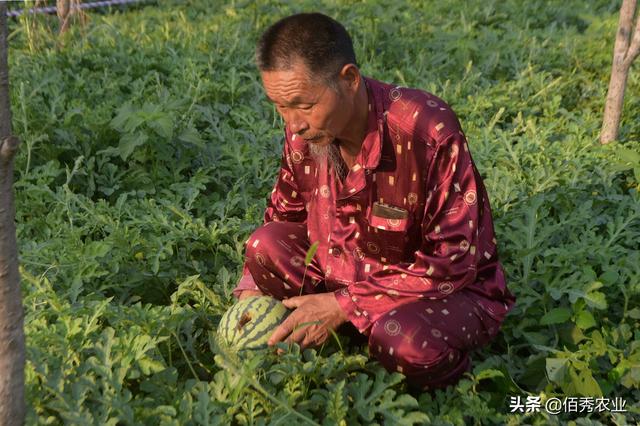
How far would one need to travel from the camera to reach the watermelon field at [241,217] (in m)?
3.31

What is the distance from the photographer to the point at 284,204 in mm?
4047

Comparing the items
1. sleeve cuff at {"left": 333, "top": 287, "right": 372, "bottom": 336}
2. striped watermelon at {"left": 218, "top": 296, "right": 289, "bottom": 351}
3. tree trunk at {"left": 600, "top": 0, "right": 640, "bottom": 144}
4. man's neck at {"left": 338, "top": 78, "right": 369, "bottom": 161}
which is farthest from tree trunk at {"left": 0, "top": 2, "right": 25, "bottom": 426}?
tree trunk at {"left": 600, "top": 0, "right": 640, "bottom": 144}

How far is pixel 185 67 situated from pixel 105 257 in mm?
2919

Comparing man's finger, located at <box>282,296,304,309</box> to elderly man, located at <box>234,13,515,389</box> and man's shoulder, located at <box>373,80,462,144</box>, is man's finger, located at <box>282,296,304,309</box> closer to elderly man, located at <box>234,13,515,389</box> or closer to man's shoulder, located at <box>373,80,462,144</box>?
elderly man, located at <box>234,13,515,389</box>

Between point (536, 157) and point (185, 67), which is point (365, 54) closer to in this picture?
point (185, 67)

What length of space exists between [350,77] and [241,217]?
2041 mm

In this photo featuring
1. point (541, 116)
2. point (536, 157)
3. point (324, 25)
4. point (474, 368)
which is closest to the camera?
point (324, 25)

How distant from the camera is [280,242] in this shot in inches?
154

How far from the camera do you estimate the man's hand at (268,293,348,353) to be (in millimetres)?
3438

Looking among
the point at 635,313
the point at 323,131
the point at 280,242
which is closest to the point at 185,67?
the point at 280,242

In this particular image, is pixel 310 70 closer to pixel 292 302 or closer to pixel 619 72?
pixel 292 302

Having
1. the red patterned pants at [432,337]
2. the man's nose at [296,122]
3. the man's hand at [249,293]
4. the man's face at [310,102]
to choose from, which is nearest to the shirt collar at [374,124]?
the man's face at [310,102]

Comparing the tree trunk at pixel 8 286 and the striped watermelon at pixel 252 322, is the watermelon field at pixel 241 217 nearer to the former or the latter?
the striped watermelon at pixel 252 322

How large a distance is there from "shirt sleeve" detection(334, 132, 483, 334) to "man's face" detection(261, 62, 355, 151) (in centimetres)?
43
